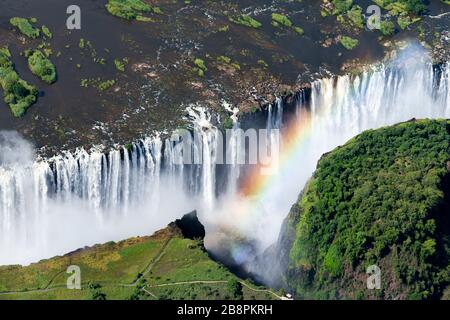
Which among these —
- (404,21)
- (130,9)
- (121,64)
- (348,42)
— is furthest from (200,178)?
(404,21)

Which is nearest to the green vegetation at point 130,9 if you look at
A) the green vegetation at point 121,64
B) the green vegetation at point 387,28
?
the green vegetation at point 121,64

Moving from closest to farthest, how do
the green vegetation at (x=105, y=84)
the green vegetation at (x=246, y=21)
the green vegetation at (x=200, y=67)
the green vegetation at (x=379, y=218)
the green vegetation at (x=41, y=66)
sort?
the green vegetation at (x=379, y=218) → the green vegetation at (x=41, y=66) → the green vegetation at (x=105, y=84) → the green vegetation at (x=200, y=67) → the green vegetation at (x=246, y=21)

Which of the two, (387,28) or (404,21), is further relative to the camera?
(404,21)

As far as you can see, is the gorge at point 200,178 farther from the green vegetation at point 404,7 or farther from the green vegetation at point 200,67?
the green vegetation at point 404,7

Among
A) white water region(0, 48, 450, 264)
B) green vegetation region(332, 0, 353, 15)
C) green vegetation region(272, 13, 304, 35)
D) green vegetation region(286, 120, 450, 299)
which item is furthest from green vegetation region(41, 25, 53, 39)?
green vegetation region(286, 120, 450, 299)

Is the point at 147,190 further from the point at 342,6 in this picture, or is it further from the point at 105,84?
the point at 342,6

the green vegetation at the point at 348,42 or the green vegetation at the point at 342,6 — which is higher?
the green vegetation at the point at 342,6
